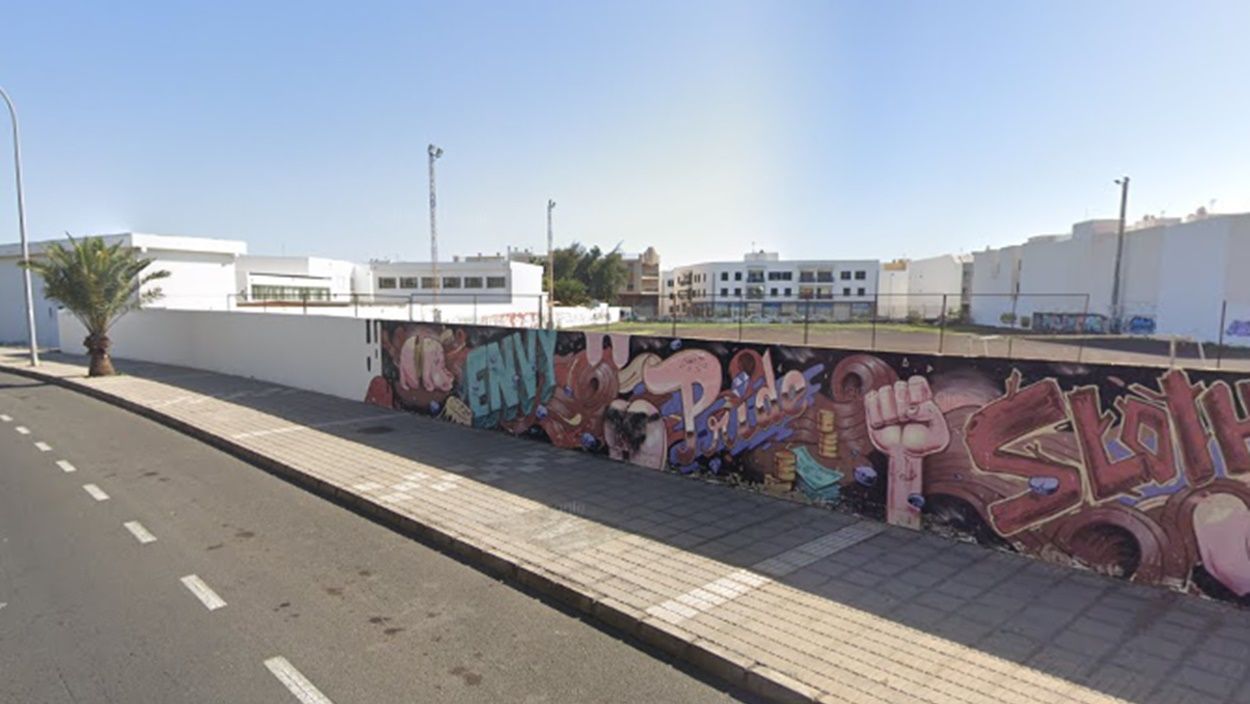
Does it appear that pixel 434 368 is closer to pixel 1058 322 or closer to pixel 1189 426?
pixel 1189 426

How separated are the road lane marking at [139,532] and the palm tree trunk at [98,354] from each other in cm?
1552

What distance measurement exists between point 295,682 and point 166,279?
30952 millimetres

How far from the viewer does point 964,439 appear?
574 cm

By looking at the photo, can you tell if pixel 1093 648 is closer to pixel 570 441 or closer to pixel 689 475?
pixel 689 475

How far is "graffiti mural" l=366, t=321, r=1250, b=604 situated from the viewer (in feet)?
15.3

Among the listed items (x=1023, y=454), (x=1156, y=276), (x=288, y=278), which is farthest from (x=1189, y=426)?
(x=288, y=278)

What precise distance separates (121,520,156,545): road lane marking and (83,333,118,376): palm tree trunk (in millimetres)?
15525

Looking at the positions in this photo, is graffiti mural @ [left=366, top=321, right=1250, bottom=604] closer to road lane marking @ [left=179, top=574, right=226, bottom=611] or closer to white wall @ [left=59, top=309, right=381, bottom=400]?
road lane marking @ [left=179, top=574, right=226, bottom=611]

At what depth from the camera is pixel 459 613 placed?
4598mm

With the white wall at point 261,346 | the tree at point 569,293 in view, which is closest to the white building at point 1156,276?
the white wall at point 261,346

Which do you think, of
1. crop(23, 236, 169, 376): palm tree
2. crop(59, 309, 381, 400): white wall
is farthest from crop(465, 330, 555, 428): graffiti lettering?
crop(23, 236, 169, 376): palm tree

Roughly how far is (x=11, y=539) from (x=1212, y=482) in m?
9.72

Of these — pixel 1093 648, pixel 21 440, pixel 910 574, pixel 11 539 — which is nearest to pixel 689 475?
pixel 910 574

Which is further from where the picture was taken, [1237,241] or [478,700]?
[1237,241]
